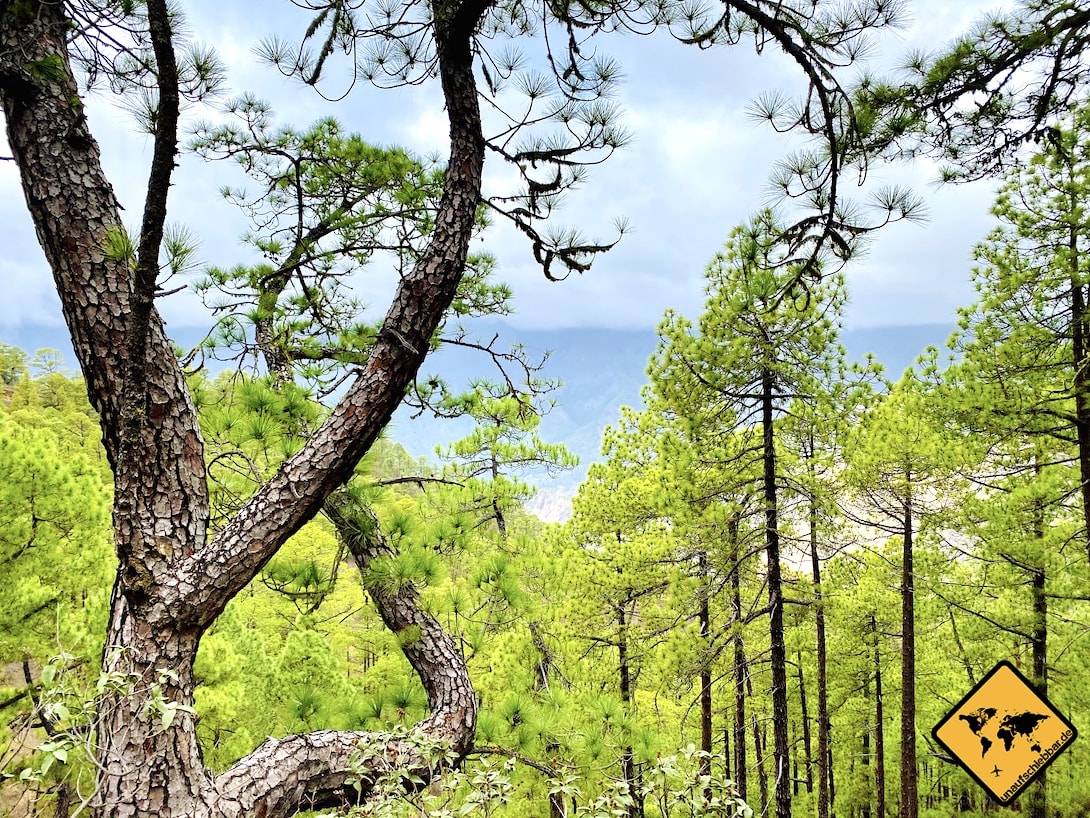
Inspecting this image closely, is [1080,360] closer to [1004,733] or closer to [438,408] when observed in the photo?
[1004,733]

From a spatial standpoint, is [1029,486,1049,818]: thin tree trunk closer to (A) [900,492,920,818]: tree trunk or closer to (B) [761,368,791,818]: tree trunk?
(A) [900,492,920,818]: tree trunk

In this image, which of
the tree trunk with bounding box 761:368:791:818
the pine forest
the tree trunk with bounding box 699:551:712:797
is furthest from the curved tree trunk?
the tree trunk with bounding box 761:368:791:818

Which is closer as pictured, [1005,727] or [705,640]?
[1005,727]

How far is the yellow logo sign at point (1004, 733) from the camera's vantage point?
236 cm

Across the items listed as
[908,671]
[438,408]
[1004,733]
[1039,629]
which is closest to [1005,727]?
[1004,733]

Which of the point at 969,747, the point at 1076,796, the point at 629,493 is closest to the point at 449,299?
the point at 969,747

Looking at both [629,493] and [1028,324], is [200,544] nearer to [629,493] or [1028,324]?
[629,493]

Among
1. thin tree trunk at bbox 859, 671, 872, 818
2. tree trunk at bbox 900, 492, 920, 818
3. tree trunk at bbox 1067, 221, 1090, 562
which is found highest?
tree trunk at bbox 1067, 221, 1090, 562

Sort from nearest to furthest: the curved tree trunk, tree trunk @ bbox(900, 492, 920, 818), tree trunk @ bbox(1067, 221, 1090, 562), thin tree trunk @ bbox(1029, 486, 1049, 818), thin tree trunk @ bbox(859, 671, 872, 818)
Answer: the curved tree trunk < tree trunk @ bbox(1067, 221, 1090, 562) < thin tree trunk @ bbox(1029, 486, 1049, 818) < tree trunk @ bbox(900, 492, 920, 818) < thin tree trunk @ bbox(859, 671, 872, 818)

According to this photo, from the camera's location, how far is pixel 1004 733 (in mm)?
2369

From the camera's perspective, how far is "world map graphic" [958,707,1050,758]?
2363 mm

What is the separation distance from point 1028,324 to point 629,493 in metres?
4.99

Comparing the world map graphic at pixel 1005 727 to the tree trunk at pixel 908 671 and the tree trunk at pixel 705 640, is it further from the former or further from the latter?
the tree trunk at pixel 908 671

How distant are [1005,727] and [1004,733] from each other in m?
0.02
